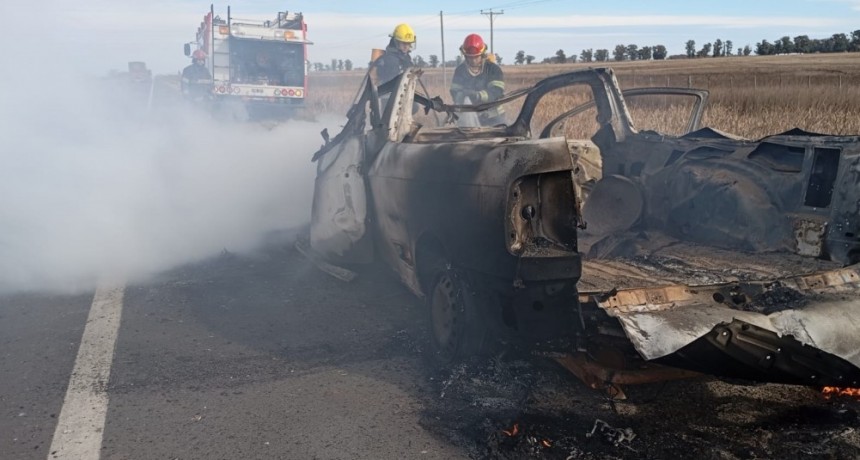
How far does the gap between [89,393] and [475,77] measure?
20.9 feet

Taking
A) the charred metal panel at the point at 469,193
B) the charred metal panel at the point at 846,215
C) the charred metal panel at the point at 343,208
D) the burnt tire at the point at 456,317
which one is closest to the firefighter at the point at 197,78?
the charred metal panel at the point at 343,208

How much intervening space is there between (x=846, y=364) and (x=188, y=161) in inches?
390

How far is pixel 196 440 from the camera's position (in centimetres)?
363

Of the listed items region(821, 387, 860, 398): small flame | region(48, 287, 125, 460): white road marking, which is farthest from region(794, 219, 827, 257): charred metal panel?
region(48, 287, 125, 460): white road marking

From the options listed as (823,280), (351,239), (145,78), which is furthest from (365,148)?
(145,78)

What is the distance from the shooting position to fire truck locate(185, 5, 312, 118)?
21.9m

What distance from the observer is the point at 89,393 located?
4188 millimetres

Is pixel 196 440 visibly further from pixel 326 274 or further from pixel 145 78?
pixel 145 78

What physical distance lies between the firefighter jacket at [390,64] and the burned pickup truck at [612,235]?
11.7 ft

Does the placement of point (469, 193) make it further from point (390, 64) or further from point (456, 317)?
point (390, 64)

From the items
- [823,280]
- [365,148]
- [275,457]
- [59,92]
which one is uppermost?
[59,92]

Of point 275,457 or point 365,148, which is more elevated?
point 365,148

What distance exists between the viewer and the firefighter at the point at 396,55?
10078 millimetres

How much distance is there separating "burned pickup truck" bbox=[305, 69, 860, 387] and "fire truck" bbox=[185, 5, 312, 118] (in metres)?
16.6
